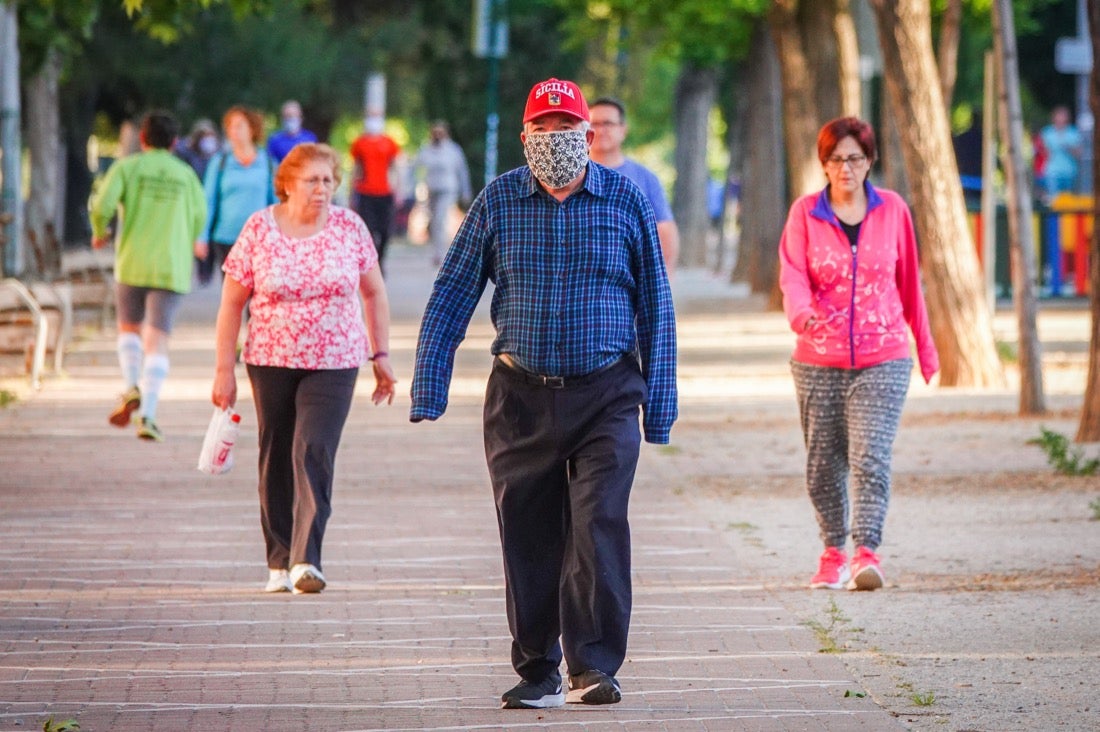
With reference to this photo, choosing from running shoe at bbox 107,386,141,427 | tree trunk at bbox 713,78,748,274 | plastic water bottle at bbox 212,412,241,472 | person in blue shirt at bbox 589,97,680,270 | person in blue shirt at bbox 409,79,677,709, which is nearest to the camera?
person in blue shirt at bbox 409,79,677,709

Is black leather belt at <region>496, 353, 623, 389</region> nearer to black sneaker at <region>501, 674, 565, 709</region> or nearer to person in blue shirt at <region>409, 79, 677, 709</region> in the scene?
person in blue shirt at <region>409, 79, 677, 709</region>

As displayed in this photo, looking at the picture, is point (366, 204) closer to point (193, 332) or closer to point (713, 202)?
point (193, 332)

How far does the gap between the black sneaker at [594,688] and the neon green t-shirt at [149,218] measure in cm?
712

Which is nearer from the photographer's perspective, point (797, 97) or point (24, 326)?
point (24, 326)

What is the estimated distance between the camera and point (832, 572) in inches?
332

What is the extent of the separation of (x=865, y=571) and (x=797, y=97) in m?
16.1

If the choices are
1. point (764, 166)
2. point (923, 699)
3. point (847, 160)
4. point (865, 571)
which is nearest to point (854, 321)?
point (847, 160)

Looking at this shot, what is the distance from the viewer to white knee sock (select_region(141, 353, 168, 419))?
42.5 feet

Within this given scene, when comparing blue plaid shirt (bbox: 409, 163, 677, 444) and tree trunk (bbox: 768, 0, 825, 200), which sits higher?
tree trunk (bbox: 768, 0, 825, 200)

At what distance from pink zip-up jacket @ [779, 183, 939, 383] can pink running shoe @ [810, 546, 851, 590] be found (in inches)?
29.8

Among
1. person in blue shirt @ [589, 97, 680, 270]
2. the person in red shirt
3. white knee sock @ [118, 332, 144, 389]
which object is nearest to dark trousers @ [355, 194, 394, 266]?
the person in red shirt

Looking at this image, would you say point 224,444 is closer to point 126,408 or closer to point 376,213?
point 126,408

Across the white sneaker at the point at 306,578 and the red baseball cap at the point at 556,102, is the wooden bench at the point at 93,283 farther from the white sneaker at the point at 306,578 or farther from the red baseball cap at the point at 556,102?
the red baseball cap at the point at 556,102

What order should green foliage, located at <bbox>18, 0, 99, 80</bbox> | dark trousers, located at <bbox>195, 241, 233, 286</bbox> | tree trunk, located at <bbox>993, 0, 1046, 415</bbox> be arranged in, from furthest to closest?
green foliage, located at <bbox>18, 0, 99, 80</bbox>
dark trousers, located at <bbox>195, 241, 233, 286</bbox>
tree trunk, located at <bbox>993, 0, 1046, 415</bbox>
